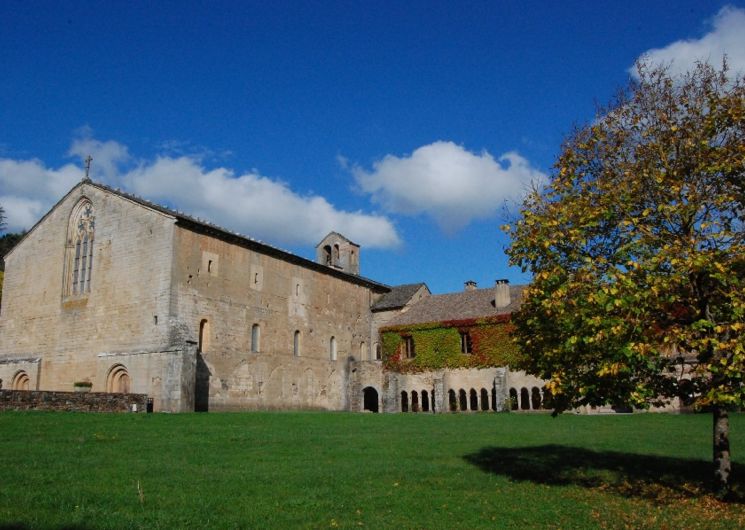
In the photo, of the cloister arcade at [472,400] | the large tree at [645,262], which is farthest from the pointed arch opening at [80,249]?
the large tree at [645,262]

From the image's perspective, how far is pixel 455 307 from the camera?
49000 millimetres

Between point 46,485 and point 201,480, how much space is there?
241 cm

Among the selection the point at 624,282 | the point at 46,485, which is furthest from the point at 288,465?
the point at 624,282

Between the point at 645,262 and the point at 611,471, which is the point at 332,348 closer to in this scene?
the point at 611,471

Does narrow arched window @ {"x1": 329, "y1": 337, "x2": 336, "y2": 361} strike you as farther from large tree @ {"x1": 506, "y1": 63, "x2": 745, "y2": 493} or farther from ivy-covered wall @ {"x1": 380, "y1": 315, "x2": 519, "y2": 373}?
large tree @ {"x1": 506, "y1": 63, "x2": 745, "y2": 493}

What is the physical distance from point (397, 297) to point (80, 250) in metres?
24.7

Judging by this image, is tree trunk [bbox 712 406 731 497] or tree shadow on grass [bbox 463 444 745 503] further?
tree shadow on grass [bbox 463 444 745 503]

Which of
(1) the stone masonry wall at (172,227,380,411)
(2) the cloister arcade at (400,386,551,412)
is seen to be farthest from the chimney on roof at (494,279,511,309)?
(1) the stone masonry wall at (172,227,380,411)

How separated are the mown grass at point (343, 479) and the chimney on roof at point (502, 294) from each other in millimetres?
25281

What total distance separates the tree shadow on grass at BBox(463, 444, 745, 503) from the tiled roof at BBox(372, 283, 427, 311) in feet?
A: 116

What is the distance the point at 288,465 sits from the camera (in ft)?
44.6

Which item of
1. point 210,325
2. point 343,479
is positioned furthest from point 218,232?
point 343,479

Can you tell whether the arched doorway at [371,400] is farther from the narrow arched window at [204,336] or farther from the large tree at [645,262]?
the large tree at [645,262]

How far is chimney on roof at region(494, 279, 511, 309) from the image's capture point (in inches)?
1834
